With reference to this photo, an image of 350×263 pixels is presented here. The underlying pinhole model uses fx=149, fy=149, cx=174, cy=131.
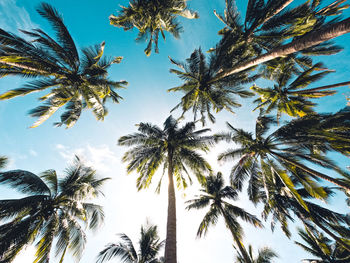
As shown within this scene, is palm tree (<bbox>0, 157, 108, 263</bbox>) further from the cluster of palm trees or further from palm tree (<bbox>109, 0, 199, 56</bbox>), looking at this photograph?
palm tree (<bbox>109, 0, 199, 56</bbox>)

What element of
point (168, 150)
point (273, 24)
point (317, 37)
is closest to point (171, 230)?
point (168, 150)

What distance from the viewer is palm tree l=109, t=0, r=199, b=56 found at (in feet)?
26.7

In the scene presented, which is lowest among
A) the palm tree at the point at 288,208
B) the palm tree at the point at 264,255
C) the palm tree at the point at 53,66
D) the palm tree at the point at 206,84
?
the palm tree at the point at 264,255

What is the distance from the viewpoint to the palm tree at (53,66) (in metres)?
6.17

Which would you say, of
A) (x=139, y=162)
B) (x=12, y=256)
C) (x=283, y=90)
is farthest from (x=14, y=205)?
(x=283, y=90)

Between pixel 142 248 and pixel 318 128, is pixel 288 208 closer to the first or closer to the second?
pixel 318 128

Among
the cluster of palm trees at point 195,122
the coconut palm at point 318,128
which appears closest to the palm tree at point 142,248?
the cluster of palm trees at point 195,122

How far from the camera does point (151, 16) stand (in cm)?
864

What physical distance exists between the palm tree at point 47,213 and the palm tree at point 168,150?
10.1ft

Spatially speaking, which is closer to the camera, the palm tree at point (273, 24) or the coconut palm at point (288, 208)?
the palm tree at point (273, 24)

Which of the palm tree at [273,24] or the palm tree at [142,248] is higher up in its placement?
the palm tree at [273,24]

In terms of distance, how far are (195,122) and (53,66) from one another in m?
8.91

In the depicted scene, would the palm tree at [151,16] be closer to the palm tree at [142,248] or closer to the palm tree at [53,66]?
the palm tree at [53,66]

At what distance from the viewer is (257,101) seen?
11.0m
